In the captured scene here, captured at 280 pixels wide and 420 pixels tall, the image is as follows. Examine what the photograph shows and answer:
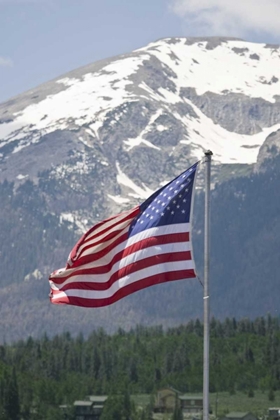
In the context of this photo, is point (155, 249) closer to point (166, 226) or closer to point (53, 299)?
point (166, 226)

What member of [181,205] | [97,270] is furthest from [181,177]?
[97,270]

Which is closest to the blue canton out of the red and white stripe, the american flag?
the american flag

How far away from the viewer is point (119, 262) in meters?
58.8

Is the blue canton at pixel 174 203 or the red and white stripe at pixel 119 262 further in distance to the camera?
the red and white stripe at pixel 119 262

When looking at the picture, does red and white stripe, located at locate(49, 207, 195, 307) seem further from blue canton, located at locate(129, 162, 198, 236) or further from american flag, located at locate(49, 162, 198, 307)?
blue canton, located at locate(129, 162, 198, 236)

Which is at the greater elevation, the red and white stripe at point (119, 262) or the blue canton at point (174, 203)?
the blue canton at point (174, 203)

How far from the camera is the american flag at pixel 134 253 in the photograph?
188 feet

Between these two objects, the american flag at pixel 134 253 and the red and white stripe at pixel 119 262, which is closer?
the american flag at pixel 134 253

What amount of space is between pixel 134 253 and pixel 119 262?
3.08 feet

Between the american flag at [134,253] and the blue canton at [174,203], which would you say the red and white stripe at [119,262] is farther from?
the blue canton at [174,203]

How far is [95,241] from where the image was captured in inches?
2344

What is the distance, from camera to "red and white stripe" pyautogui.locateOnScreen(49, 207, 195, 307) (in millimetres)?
57375

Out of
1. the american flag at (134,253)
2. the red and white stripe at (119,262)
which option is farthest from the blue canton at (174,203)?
the red and white stripe at (119,262)

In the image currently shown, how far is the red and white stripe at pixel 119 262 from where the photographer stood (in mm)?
57375
